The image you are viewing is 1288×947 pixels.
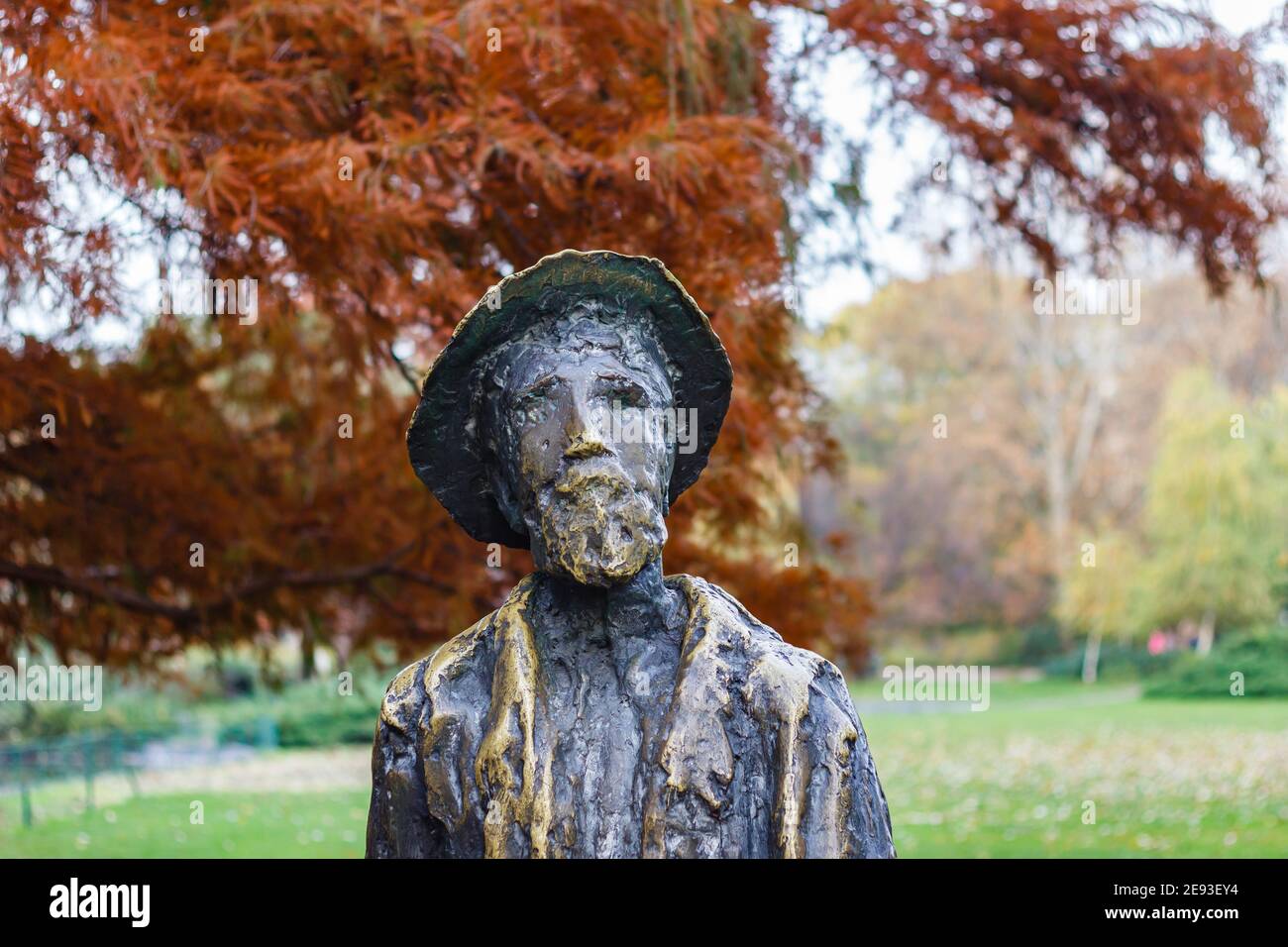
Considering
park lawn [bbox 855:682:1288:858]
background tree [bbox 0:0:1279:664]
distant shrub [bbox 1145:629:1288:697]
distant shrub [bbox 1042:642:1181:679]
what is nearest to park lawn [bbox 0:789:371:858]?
background tree [bbox 0:0:1279:664]

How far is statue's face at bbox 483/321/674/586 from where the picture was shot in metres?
2.36

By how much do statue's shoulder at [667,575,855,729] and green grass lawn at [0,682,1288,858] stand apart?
25.3ft

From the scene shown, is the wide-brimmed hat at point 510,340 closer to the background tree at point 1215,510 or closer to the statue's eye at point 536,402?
the statue's eye at point 536,402

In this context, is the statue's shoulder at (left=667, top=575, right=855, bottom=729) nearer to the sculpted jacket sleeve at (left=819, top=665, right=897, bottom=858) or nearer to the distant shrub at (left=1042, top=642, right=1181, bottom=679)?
the sculpted jacket sleeve at (left=819, top=665, right=897, bottom=858)

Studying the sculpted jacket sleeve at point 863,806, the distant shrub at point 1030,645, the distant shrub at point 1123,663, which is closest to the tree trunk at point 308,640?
the sculpted jacket sleeve at point 863,806

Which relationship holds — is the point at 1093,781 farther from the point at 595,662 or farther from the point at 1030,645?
the point at 1030,645

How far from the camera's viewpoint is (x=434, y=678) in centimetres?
249

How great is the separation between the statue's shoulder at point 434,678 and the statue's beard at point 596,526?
258mm

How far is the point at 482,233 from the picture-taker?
513 cm

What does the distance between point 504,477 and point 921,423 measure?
114ft

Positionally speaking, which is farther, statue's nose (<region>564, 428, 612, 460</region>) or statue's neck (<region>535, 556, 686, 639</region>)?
statue's neck (<region>535, 556, 686, 639</region>)

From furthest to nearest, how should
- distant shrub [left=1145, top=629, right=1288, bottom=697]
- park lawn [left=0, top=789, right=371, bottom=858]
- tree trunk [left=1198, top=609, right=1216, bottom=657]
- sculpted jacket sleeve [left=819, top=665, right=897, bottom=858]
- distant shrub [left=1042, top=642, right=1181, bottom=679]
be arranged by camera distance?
distant shrub [left=1042, top=642, right=1181, bottom=679] < tree trunk [left=1198, top=609, right=1216, bottom=657] < distant shrub [left=1145, top=629, right=1288, bottom=697] < park lawn [left=0, top=789, right=371, bottom=858] < sculpted jacket sleeve [left=819, top=665, right=897, bottom=858]
